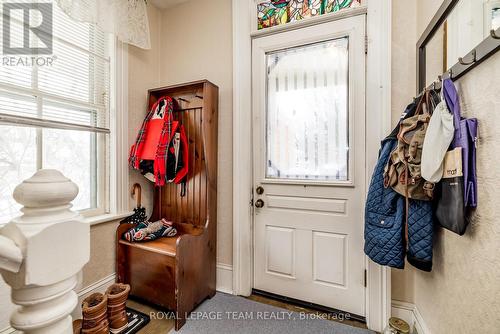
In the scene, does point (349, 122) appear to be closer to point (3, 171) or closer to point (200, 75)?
point (200, 75)

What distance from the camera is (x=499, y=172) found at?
78 cm

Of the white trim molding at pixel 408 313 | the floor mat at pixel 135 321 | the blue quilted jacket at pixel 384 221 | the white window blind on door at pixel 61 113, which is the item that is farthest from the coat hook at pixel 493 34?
the floor mat at pixel 135 321

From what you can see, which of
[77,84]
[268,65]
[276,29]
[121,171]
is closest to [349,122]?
[268,65]

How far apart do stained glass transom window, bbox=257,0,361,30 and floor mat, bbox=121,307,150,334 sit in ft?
7.82

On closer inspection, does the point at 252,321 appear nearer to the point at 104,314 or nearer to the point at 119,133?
the point at 104,314

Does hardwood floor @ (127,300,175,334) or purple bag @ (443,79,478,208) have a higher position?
purple bag @ (443,79,478,208)

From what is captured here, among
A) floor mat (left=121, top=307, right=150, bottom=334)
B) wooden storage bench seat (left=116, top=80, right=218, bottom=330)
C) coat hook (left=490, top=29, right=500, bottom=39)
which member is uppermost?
coat hook (left=490, top=29, right=500, bottom=39)

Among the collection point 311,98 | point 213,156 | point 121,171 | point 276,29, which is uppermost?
point 276,29

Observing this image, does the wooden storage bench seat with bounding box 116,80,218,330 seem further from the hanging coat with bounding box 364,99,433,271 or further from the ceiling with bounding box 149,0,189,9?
the hanging coat with bounding box 364,99,433,271

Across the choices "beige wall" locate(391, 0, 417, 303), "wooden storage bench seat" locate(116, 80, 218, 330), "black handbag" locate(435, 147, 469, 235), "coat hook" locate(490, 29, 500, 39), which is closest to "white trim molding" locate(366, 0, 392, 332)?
"beige wall" locate(391, 0, 417, 303)

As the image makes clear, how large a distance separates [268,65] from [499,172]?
157cm

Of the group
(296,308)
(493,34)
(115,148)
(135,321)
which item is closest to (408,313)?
(296,308)

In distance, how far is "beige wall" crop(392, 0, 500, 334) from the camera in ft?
2.64

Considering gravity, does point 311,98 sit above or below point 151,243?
above
